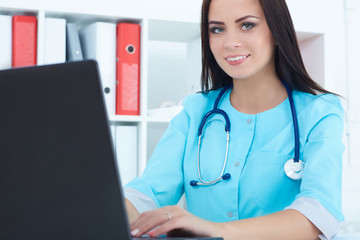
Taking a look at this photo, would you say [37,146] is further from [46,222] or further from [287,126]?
[287,126]

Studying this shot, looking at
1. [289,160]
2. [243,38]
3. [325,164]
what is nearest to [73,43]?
[243,38]

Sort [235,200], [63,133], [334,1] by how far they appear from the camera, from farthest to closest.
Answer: [334,1] < [235,200] < [63,133]

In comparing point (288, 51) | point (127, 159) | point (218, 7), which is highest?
point (218, 7)

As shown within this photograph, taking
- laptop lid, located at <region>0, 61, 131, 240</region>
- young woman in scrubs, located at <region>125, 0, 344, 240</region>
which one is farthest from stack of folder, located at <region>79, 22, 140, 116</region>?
laptop lid, located at <region>0, 61, 131, 240</region>

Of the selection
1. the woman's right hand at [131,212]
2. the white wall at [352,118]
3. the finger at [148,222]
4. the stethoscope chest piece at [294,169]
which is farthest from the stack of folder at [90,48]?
the white wall at [352,118]

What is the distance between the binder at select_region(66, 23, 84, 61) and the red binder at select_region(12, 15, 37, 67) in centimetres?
13

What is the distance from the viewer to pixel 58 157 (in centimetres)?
56

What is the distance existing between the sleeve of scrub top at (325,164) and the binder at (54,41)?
3.41 feet

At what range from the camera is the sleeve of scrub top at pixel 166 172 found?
1.32 m

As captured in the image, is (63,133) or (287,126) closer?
(63,133)

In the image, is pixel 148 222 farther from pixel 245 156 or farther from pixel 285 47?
pixel 285 47

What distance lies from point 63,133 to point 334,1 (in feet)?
6.36

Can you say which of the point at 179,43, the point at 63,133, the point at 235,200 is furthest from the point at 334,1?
the point at 63,133

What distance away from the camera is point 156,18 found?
1969mm
